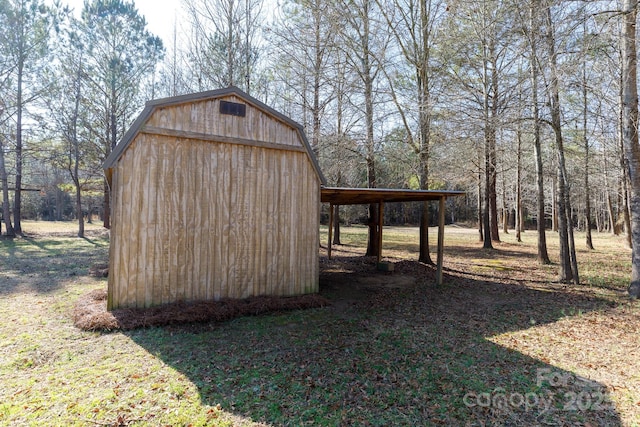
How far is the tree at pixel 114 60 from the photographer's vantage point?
14969 mm

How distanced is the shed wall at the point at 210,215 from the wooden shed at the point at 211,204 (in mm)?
15

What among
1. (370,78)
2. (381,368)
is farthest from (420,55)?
(381,368)

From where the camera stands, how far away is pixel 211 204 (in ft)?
18.7

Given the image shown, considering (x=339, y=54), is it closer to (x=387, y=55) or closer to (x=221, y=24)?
(x=387, y=55)

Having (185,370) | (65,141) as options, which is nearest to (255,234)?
(185,370)

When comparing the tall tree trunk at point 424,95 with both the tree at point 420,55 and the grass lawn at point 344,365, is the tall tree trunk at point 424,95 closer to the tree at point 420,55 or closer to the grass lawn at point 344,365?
the tree at point 420,55

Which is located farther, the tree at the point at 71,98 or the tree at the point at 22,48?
the tree at the point at 71,98

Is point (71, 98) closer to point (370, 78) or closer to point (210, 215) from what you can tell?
point (370, 78)

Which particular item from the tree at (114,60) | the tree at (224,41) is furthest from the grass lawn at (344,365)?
the tree at (114,60)

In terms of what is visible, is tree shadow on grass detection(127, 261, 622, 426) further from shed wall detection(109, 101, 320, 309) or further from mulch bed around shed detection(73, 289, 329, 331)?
shed wall detection(109, 101, 320, 309)

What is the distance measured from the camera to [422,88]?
10492 millimetres

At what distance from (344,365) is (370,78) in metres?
9.49

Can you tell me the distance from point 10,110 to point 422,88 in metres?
17.6

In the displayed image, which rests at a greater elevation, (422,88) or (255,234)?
(422,88)
